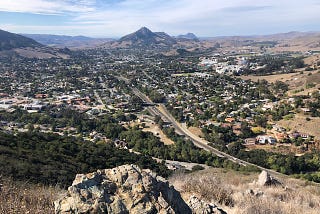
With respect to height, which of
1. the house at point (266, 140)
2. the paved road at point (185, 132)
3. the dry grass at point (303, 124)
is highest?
the dry grass at point (303, 124)

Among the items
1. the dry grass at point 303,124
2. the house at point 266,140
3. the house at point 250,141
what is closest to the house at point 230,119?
the dry grass at point 303,124

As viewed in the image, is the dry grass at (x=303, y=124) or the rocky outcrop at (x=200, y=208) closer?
the rocky outcrop at (x=200, y=208)

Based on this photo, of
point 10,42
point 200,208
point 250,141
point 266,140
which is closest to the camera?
point 200,208

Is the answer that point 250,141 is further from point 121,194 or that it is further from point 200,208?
point 121,194

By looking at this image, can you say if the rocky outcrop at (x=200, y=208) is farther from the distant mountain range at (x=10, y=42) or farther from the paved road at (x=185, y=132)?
the distant mountain range at (x=10, y=42)

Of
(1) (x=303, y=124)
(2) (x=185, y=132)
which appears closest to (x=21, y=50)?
(2) (x=185, y=132)

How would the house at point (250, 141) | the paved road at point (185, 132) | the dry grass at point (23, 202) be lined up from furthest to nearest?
the house at point (250, 141) → the paved road at point (185, 132) → the dry grass at point (23, 202)

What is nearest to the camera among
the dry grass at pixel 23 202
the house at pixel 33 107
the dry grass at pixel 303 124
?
the dry grass at pixel 23 202

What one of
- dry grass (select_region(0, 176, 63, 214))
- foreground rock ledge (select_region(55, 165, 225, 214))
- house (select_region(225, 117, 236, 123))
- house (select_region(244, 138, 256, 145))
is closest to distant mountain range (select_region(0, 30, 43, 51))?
house (select_region(225, 117, 236, 123))
